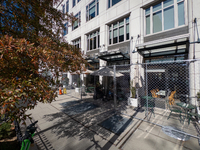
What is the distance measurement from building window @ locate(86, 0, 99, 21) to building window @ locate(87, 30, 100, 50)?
2.29 metres

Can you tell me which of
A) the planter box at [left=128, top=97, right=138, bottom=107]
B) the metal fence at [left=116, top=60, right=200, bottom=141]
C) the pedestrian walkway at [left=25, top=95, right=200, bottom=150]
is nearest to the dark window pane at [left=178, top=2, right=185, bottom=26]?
the metal fence at [left=116, top=60, right=200, bottom=141]

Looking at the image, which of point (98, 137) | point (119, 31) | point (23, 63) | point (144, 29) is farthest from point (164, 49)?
point (23, 63)

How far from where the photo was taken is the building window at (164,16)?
6.99m

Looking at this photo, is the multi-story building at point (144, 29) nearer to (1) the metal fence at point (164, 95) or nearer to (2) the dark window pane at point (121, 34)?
(2) the dark window pane at point (121, 34)

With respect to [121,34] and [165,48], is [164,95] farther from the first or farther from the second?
[121,34]

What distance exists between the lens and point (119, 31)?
10594 mm

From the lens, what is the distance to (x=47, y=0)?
11.7ft

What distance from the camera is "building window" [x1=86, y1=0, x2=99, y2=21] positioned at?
41.6 ft

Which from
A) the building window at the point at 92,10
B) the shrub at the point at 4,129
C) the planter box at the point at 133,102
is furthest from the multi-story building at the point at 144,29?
the shrub at the point at 4,129

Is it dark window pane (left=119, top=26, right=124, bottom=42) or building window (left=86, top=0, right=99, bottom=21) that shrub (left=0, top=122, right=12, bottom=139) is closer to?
dark window pane (left=119, top=26, right=124, bottom=42)

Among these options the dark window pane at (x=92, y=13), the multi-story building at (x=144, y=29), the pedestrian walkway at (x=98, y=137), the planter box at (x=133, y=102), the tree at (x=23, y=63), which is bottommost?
the pedestrian walkway at (x=98, y=137)

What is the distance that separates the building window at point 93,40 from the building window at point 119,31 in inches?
85.9

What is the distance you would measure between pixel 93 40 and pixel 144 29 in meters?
7.11

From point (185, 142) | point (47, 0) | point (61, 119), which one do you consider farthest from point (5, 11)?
point (185, 142)
